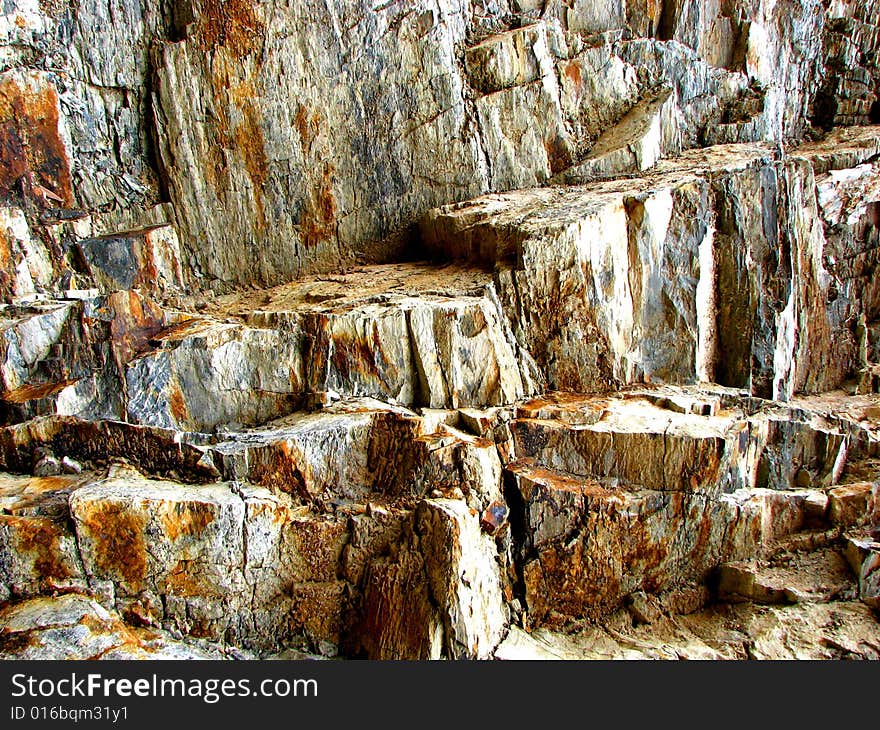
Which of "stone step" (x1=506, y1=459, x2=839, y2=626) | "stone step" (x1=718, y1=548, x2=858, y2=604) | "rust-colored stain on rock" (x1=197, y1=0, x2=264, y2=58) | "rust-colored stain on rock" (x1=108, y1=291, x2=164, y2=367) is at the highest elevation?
"rust-colored stain on rock" (x1=197, y1=0, x2=264, y2=58)

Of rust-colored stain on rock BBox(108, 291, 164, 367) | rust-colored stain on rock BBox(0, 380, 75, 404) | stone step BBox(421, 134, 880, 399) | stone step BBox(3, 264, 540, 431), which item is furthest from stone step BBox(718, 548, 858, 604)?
rust-colored stain on rock BBox(0, 380, 75, 404)

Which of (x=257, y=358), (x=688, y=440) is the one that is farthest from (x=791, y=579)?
(x=257, y=358)

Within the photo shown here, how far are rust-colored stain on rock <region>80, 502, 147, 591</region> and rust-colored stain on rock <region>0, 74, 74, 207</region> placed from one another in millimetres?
5933

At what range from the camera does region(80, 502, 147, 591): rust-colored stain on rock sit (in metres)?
6.71

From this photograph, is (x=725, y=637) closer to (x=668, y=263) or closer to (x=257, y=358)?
(x=668, y=263)

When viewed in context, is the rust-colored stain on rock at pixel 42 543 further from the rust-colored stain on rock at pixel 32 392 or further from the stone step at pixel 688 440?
the stone step at pixel 688 440

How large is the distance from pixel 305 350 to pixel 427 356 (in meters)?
1.48

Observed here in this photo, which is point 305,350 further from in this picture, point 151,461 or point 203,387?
point 151,461

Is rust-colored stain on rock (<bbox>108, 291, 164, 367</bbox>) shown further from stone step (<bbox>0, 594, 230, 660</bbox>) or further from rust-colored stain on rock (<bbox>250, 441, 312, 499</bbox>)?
stone step (<bbox>0, 594, 230, 660</bbox>)

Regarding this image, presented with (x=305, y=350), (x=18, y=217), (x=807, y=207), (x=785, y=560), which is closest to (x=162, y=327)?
(x=305, y=350)

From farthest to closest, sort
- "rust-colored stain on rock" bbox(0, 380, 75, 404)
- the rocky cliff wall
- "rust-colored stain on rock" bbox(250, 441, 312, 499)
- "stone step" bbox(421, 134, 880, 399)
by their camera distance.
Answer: the rocky cliff wall
"stone step" bbox(421, 134, 880, 399)
"rust-colored stain on rock" bbox(0, 380, 75, 404)
"rust-colored stain on rock" bbox(250, 441, 312, 499)

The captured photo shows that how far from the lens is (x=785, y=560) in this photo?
7961 mm

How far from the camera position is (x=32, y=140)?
10.3 metres

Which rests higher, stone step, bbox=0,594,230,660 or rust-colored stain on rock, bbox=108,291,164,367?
rust-colored stain on rock, bbox=108,291,164,367
